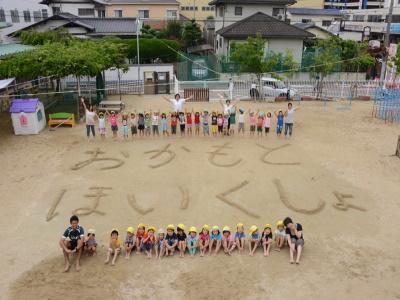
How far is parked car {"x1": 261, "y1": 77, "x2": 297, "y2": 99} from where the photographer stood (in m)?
25.8

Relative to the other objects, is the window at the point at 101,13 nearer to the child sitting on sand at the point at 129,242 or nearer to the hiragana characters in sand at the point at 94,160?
the hiragana characters in sand at the point at 94,160

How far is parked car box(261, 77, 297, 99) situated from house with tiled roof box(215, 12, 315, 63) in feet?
25.6

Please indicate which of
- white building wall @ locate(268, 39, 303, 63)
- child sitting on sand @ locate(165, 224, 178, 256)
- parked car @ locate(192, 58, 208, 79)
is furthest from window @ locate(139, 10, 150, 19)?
child sitting on sand @ locate(165, 224, 178, 256)

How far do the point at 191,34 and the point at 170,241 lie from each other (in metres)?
39.3

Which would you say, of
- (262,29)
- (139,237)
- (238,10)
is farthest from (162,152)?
(238,10)

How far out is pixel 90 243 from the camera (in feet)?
30.3

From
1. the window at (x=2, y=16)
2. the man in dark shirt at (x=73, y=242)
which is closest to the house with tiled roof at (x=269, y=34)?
the window at (x=2, y=16)

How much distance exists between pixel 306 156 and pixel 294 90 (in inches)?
470

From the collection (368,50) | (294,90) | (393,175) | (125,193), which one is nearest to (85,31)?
(294,90)

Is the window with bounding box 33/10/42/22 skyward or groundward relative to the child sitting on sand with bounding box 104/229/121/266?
skyward

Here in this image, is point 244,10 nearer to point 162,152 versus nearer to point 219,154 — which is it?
point 219,154

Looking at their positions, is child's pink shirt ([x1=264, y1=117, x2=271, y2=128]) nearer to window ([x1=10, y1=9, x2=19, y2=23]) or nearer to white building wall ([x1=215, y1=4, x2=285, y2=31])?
white building wall ([x1=215, y1=4, x2=285, y2=31])

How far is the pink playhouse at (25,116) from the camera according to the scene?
17953mm

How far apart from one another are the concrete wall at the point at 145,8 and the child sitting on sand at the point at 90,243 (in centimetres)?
4629
